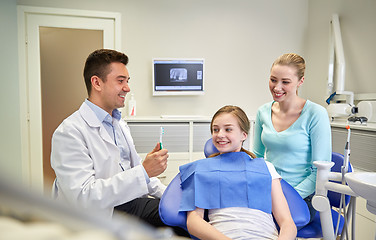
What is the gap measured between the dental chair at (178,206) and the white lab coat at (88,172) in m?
0.11

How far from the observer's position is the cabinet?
9.65ft

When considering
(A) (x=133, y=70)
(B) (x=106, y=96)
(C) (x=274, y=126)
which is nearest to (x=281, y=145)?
(C) (x=274, y=126)

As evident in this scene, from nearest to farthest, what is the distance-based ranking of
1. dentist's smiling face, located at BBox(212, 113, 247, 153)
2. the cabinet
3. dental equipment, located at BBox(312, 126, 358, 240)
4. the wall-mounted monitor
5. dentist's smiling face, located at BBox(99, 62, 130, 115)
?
dental equipment, located at BBox(312, 126, 358, 240), dentist's smiling face, located at BBox(212, 113, 247, 153), dentist's smiling face, located at BBox(99, 62, 130, 115), the cabinet, the wall-mounted monitor

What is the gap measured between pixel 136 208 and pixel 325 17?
10.7 ft

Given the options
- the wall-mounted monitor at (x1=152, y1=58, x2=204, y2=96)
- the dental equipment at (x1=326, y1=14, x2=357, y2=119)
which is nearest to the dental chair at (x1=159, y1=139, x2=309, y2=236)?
the dental equipment at (x1=326, y1=14, x2=357, y2=119)

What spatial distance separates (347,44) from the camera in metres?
3.07

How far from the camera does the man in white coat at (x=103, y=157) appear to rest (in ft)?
3.94

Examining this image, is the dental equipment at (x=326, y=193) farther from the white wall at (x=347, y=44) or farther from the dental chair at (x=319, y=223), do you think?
the white wall at (x=347, y=44)

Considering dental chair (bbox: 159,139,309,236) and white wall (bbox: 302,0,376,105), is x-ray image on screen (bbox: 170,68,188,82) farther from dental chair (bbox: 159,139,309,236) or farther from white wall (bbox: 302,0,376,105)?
dental chair (bbox: 159,139,309,236)

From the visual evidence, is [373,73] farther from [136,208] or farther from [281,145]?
[136,208]

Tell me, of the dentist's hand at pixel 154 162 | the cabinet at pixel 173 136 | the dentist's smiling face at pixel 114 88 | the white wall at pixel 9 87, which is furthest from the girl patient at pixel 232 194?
the white wall at pixel 9 87

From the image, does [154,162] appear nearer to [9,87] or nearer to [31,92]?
[9,87]

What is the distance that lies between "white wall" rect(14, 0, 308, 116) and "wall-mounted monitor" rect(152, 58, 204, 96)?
13cm

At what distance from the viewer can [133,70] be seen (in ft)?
11.1
